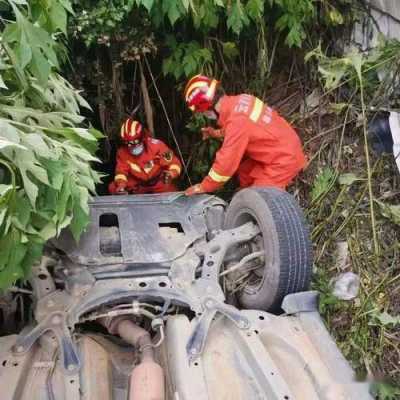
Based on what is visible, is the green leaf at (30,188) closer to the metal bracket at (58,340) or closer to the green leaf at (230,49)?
the metal bracket at (58,340)

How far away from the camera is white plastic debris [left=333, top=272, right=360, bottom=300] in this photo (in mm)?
3533

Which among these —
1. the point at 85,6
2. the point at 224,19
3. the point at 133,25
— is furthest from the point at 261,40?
the point at 85,6

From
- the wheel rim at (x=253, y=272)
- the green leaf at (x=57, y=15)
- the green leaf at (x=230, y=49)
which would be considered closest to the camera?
the green leaf at (x=57, y=15)

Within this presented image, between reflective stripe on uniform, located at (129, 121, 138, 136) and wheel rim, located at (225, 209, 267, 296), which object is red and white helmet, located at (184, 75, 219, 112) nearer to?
reflective stripe on uniform, located at (129, 121, 138, 136)

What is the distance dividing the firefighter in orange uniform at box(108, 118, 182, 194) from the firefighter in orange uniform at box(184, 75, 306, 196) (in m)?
1.01

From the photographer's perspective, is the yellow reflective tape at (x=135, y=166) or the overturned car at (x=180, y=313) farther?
the yellow reflective tape at (x=135, y=166)

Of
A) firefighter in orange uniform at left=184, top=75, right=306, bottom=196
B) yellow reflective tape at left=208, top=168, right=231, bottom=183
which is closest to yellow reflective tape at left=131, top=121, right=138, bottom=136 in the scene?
firefighter in orange uniform at left=184, top=75, right=306, bottom=196

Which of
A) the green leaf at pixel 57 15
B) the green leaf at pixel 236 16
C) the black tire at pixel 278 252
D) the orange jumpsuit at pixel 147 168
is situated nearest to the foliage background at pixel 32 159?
the green leaf at pixel 57 15

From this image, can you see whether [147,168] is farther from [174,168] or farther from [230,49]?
[230,49]

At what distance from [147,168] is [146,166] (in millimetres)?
21

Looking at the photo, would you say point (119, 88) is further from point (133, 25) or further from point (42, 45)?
point (42, 45)

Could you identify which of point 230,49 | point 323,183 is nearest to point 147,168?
point 230,49

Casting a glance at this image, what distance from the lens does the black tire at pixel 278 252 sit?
10.5ft

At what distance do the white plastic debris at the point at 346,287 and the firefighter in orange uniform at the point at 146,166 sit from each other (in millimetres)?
2232
